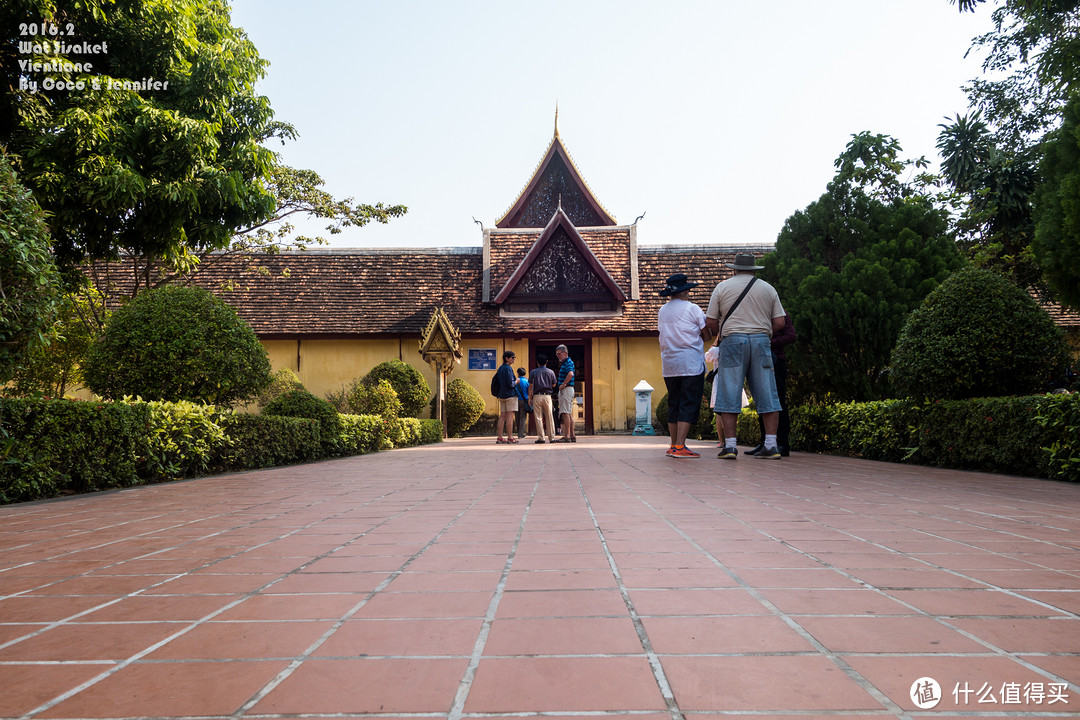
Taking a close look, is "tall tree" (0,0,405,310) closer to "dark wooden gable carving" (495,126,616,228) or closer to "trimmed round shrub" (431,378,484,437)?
"trimmed round shrub" (431,378,484,437)

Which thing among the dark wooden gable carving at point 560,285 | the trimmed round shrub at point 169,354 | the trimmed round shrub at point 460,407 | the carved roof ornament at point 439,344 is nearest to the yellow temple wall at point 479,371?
the dark wooden gable carving at point 560,285

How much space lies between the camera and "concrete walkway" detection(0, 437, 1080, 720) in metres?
1.48

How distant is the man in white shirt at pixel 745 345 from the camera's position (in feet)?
24.2

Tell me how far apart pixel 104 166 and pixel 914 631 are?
9335 millimetres

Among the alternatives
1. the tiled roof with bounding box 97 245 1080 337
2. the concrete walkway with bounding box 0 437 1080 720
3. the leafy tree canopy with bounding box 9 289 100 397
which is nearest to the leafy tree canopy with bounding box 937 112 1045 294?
the tiled roof with bounding box 97 245 1080 337

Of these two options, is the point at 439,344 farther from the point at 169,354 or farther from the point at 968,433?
the point at 968,433

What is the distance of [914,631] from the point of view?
5.96 ft

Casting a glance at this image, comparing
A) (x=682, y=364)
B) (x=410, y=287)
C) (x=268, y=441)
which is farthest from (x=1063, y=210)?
(x=410, y=287)

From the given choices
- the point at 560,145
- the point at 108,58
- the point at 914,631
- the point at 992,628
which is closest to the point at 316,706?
the point at 914,631

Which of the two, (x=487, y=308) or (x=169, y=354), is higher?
(x=487, y=308)

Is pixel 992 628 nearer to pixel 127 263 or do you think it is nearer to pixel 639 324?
pixel 639 324

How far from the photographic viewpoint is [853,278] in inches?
392

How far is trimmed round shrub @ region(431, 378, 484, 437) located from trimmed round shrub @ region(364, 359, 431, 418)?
1050mm

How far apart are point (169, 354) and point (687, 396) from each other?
5.98 meters
